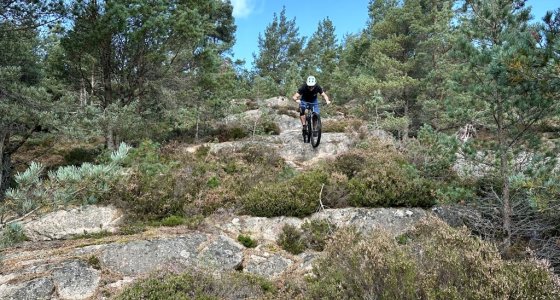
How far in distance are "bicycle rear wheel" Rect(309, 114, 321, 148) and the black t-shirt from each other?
1.79 ft

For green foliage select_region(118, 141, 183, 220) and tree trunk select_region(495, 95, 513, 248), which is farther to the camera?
green foliage select_region(118, 141, 183, 220)

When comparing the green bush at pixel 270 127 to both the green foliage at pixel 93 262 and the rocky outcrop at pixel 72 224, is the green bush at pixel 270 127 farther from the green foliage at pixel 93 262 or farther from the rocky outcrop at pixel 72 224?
the green foliage at pixel 93 262

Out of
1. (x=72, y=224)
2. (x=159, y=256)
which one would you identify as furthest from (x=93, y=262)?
(x=72, y=224)

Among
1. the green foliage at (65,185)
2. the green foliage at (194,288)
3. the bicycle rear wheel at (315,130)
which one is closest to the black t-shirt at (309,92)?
the bicycle rear wheel at (315,130)

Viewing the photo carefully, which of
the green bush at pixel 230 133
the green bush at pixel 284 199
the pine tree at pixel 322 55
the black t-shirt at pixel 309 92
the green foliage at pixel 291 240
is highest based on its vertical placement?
the pine tree at pixel 322 55

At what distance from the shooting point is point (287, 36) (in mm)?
37969

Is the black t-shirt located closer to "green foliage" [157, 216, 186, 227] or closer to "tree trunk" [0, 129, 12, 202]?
"green foliage" [157, 216, 186, 227]

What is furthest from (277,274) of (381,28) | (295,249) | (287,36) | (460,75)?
(287,36)

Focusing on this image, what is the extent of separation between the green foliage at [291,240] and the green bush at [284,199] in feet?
→ 1.86

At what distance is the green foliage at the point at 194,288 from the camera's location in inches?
213

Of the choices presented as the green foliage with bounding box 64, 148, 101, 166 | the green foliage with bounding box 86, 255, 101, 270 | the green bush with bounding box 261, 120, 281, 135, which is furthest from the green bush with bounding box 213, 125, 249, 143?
the green foliage with bounding box 86, 255, 101, 270

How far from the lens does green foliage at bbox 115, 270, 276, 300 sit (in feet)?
17.7

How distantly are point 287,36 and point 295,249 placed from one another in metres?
32.8

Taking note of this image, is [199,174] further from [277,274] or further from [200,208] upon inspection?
[277,274]
